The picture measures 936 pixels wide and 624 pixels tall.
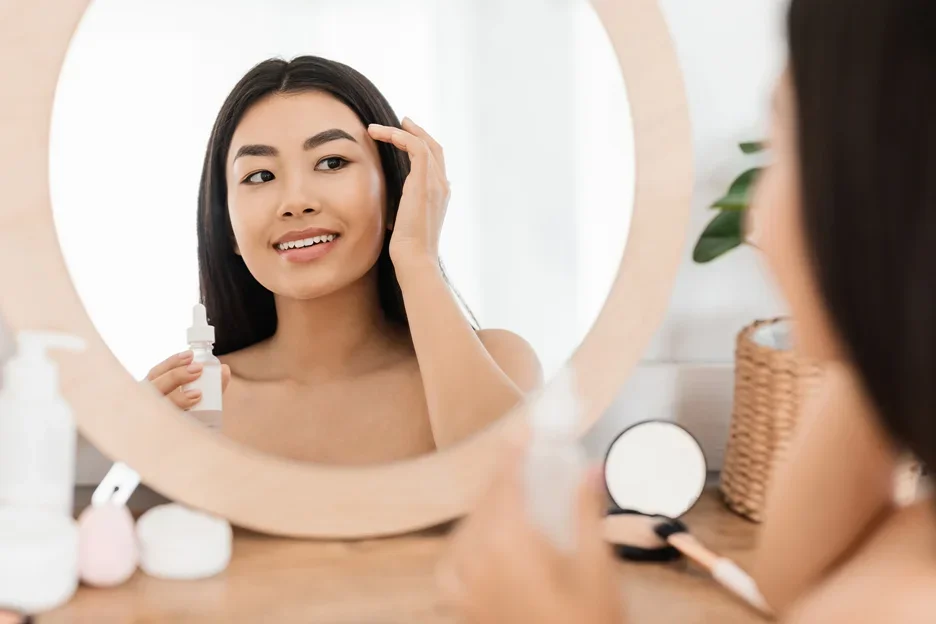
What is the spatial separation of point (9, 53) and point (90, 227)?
0.43 feet

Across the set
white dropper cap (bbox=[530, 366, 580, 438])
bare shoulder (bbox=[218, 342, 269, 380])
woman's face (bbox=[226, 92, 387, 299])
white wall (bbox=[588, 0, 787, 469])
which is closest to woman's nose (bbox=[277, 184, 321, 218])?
woman's face (bbox=[226, 92, 387, 299])

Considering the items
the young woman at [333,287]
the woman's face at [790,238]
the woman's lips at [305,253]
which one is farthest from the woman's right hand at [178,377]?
the woman's face at [790,238]

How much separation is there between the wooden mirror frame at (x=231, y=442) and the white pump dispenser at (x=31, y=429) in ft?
0.07

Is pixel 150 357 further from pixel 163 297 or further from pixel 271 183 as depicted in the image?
pixel 271 183

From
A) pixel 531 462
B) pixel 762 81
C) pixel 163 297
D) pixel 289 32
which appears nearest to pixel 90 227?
pixel 163 297

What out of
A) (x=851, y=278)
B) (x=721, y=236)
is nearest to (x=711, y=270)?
(x=721, y=236)

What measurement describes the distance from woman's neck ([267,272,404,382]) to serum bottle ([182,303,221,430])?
1.8 inches

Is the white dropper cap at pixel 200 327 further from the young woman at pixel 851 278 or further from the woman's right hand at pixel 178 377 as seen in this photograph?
the young woman at pixel 851 278

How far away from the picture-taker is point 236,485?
607 mm

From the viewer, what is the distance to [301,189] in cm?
61

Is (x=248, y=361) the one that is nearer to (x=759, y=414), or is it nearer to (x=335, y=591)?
(x=335, y=591)

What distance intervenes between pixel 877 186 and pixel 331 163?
43 centimetres

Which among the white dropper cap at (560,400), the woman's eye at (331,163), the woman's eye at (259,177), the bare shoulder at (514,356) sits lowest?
the white dropper cap at (560,400)

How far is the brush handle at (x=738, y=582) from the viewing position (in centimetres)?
52
